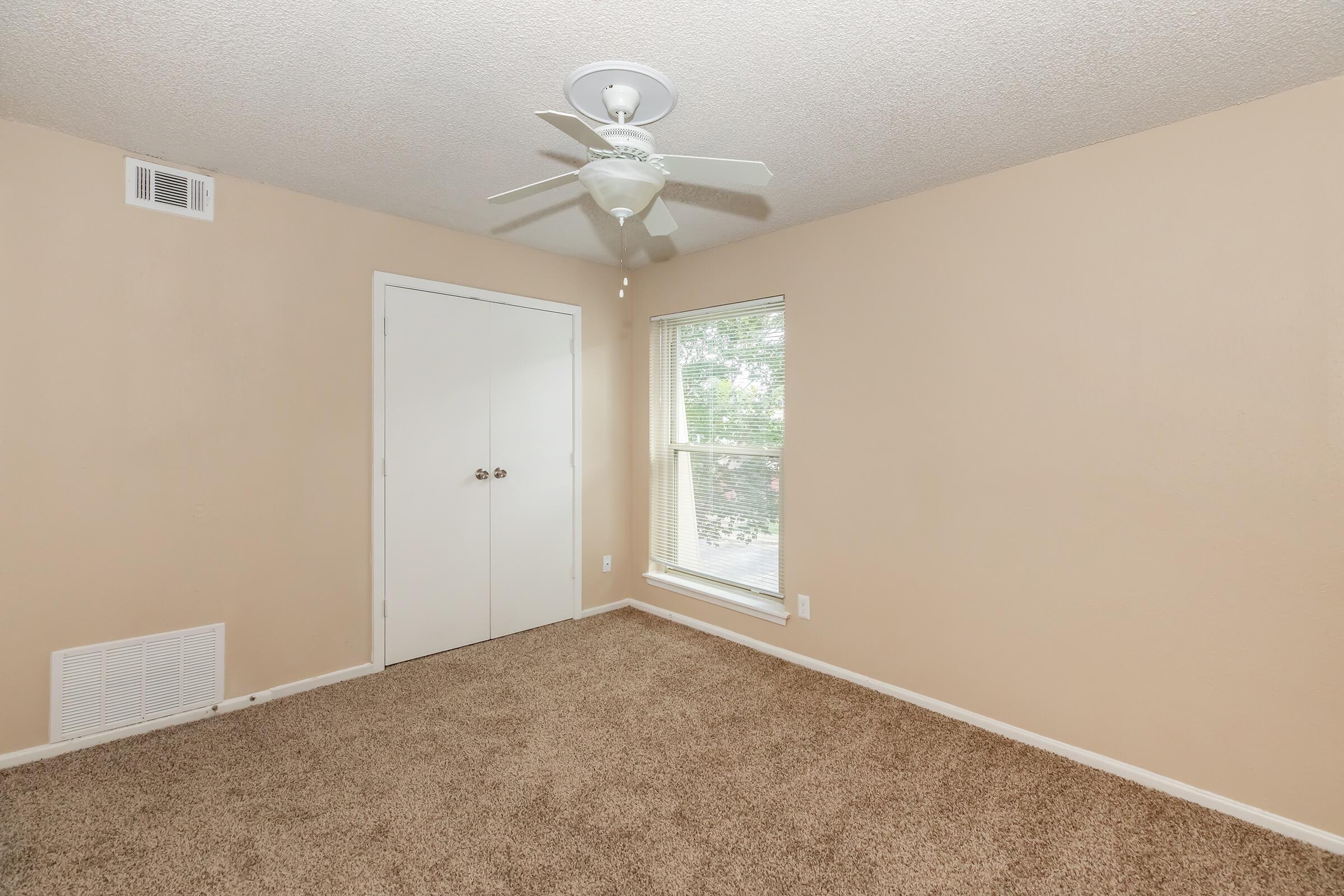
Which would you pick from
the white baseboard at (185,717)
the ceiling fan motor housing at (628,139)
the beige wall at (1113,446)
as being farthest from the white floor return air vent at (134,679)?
the beige wall at (1113,446)

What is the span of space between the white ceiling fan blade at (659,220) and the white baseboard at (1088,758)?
2.39m

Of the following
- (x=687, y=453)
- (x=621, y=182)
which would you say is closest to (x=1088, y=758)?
(x=687, y=453)

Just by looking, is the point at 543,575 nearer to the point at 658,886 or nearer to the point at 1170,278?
the point at 658,886

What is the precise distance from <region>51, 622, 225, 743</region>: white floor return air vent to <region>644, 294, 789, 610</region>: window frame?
8.17 feet

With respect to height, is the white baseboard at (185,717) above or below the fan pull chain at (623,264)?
below

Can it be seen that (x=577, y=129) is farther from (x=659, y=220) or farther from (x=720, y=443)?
(x=720, y=443)

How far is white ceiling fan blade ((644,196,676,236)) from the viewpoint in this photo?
84.7 inches

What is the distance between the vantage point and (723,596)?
3832 millimetres

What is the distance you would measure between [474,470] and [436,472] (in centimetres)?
23

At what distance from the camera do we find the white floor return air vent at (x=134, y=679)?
245 centimetres

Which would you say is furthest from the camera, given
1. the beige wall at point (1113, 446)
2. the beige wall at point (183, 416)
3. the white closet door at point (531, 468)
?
the white closet door at point (531, 468)

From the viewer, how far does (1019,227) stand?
260 centimetres

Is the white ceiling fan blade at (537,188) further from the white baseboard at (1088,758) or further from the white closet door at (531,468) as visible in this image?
the white baseboard at (1088,758)

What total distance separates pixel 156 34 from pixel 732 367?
9.45 ft
